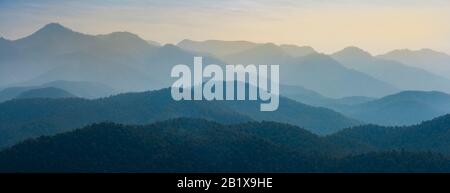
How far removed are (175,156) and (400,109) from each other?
395ft

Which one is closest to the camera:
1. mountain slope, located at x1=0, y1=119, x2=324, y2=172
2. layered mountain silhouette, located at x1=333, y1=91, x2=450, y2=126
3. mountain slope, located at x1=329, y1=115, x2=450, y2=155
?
mountain slope, located at x1=0, y1=119, x2=324, y2=172

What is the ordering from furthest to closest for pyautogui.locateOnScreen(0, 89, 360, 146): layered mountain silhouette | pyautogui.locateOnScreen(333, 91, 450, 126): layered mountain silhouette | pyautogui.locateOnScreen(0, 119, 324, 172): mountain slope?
pyautogui.locateOnScreen(333, 91, 450, 126): layered mountain silhouette
pyautogui.locateOnScreen(0, 89, 360, 146): layered mountain silhouette
pyautogui.locateOnScreen(0, 119, 324, 172): mountain slope

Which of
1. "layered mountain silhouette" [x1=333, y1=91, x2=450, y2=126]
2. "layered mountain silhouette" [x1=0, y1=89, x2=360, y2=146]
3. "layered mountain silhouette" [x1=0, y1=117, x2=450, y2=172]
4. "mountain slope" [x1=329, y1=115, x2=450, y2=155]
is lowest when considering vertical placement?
"layered mountain silhouette" [x1=0, y1=117, x2=450, y2=172]

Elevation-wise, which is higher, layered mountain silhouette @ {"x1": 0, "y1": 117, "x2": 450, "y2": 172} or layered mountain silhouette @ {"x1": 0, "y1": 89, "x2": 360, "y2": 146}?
layered mountain silhouette @ {"x1": 0, "y1": 89, "x2": 360, "y2": 146}

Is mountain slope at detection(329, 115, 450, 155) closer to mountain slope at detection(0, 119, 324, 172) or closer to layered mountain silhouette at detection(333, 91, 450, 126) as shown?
mountain slope at detection(0, 119, 324, 172)

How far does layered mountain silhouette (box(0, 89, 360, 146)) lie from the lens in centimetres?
9462

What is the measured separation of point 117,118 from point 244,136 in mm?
45618

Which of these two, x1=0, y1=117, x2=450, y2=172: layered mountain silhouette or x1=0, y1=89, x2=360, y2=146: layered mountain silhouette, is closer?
x1=0, y1=117, x2=450, y2=172: layered mountain silhouette

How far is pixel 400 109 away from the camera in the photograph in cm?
16112

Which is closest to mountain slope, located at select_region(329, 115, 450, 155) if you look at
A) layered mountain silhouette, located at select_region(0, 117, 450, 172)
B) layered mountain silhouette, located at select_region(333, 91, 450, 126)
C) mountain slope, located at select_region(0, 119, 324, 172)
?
layered mountain silhouette, located at select_region(0, 117, 450, 172)

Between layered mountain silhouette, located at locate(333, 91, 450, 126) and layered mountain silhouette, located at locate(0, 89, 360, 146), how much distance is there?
44030 millimetres

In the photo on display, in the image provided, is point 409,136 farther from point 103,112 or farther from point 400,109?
point 400,109
